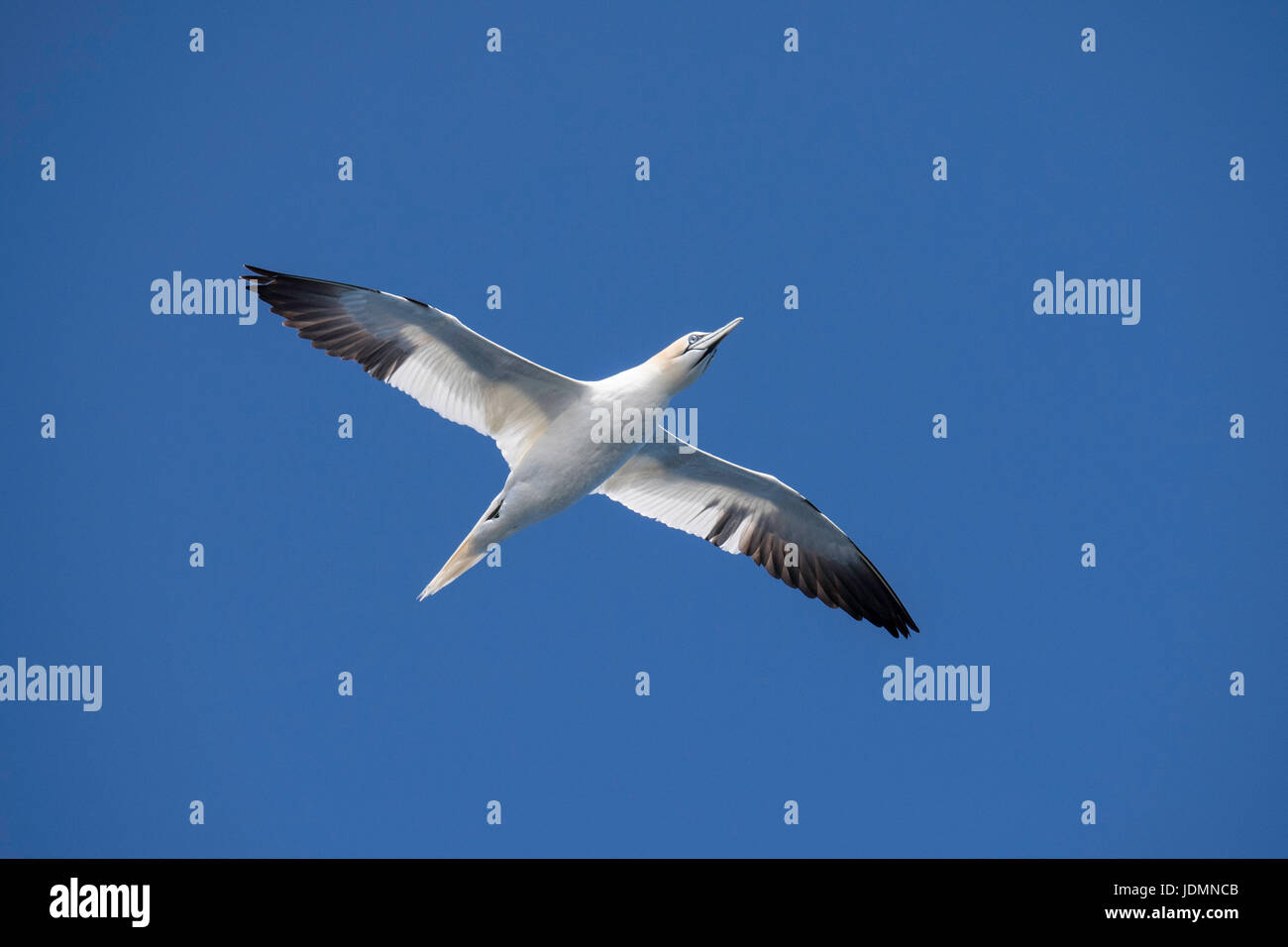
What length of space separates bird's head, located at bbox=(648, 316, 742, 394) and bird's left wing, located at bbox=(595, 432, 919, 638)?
2.03 m

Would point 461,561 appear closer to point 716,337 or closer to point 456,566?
point 456,566

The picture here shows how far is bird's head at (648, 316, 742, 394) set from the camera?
16016mm

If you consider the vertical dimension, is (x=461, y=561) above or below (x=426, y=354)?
below

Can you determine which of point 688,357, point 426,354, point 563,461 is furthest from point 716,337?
point 426,354

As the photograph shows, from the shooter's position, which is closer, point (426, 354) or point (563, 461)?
point (563, 461)

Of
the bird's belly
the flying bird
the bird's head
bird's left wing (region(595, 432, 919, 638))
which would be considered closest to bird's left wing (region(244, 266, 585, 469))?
the flying bird

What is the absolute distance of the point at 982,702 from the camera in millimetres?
19500

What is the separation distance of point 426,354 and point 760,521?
5518mm

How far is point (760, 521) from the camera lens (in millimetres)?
18922

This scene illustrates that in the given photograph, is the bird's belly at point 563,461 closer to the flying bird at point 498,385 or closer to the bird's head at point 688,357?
the flying bird at point 498,385

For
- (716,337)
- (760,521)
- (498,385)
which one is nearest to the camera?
(716,337)

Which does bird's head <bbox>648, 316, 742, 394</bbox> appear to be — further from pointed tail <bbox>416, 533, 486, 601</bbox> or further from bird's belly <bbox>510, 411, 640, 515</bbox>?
pointed tail <bbox>416, 533, 486, 601</bbox>

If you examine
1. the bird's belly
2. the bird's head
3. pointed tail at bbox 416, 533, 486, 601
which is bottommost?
pointed tail at bbox 416, 533, 486, 601
